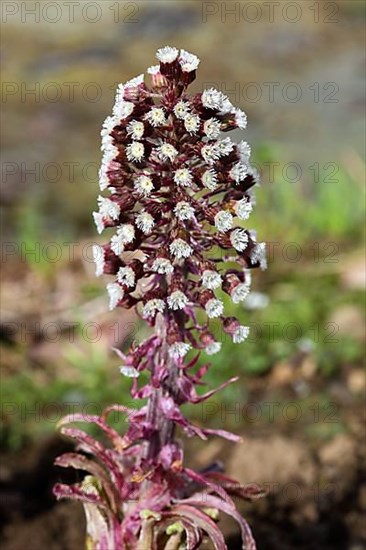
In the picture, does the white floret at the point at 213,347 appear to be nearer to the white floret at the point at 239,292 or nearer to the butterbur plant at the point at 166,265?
the butterbur plant at the point at 166,265

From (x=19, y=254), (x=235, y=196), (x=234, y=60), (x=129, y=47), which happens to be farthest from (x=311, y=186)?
(x=235, y=196)

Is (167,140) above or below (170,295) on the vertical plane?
above

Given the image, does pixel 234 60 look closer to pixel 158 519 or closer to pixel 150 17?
pixel 150 17

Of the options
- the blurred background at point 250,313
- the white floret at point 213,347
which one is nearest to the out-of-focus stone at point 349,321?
the blurred background at point 250,313

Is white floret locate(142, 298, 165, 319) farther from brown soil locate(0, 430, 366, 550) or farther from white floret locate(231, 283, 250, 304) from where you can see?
brown soil locate(0, 430, 366, 550)

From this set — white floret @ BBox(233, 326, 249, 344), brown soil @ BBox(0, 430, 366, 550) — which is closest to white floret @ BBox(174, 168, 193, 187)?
white floret @ BBox(233, 326, 249, 344)

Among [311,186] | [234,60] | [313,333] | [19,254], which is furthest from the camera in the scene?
[234,60]

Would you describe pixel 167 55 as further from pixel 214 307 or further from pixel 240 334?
pixel 240 334
